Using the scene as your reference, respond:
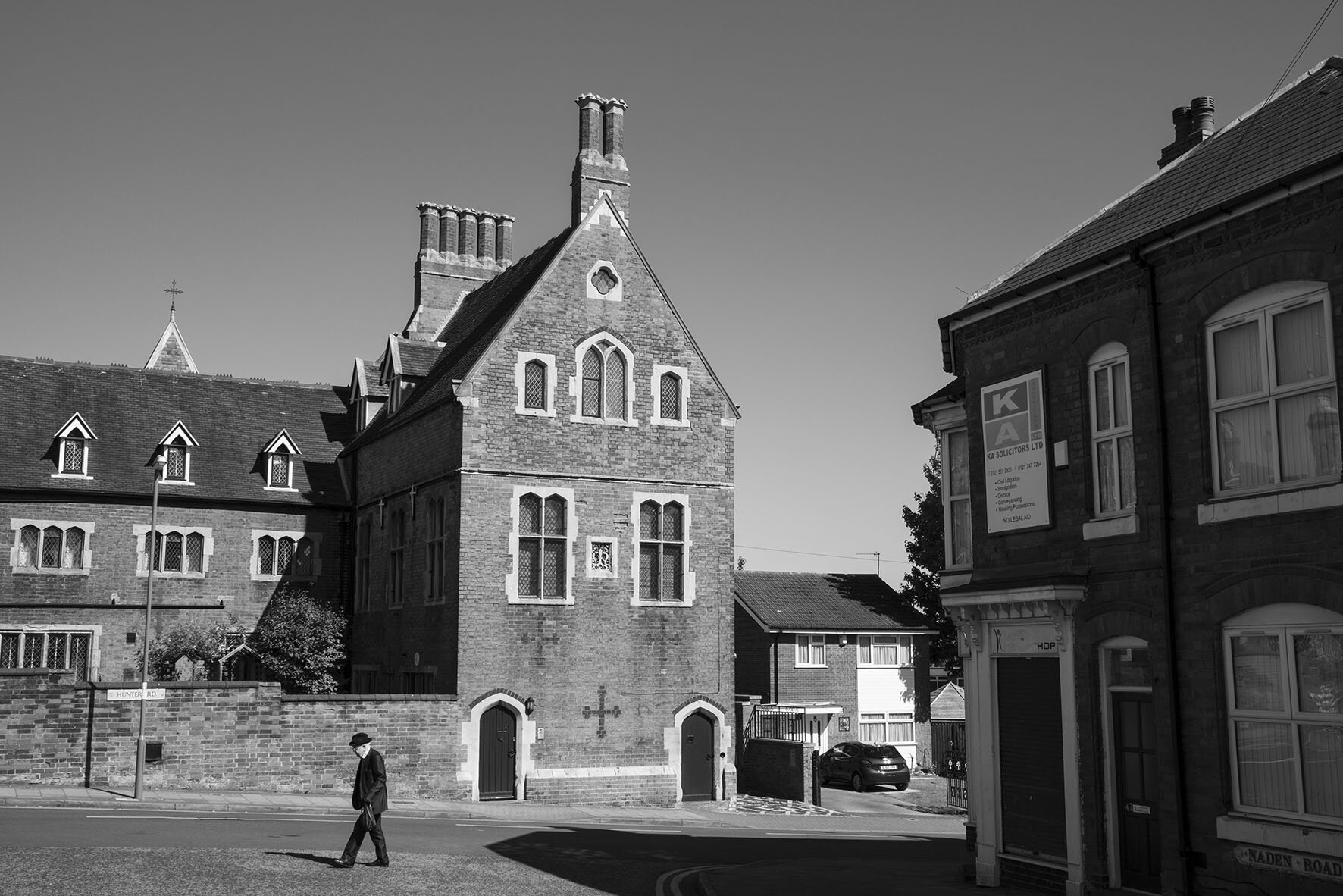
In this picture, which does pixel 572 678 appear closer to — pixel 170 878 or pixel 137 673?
pixel 137 673

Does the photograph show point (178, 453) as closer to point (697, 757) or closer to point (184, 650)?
point (184, 650)

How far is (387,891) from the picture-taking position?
15.2 meters

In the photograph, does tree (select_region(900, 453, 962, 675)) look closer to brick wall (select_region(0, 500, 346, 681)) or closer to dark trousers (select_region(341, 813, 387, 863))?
brick wall (select_region(0, 500, 346, 681))

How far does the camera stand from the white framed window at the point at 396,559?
34.2m

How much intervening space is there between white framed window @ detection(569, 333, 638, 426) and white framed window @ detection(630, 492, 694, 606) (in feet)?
6.98

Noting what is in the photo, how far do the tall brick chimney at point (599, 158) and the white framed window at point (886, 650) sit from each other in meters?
18.9

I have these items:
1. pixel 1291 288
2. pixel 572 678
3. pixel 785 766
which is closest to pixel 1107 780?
pixel 1291 288

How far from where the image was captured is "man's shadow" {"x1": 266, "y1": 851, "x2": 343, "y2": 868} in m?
17.0

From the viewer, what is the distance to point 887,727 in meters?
45.9

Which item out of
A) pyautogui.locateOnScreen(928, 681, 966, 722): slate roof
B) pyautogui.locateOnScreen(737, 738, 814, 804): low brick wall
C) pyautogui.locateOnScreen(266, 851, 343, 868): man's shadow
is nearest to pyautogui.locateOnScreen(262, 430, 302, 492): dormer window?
pyautogui.locateOnScreen(737, 738, 814, 804): low brick wall

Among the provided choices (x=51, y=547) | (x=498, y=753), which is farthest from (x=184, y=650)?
(x=498, y=753)

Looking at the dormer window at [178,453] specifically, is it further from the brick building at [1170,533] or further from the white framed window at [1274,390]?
the white framed window at [1274,390]

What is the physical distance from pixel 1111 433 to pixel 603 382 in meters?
18.5

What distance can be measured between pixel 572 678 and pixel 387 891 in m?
15.4
